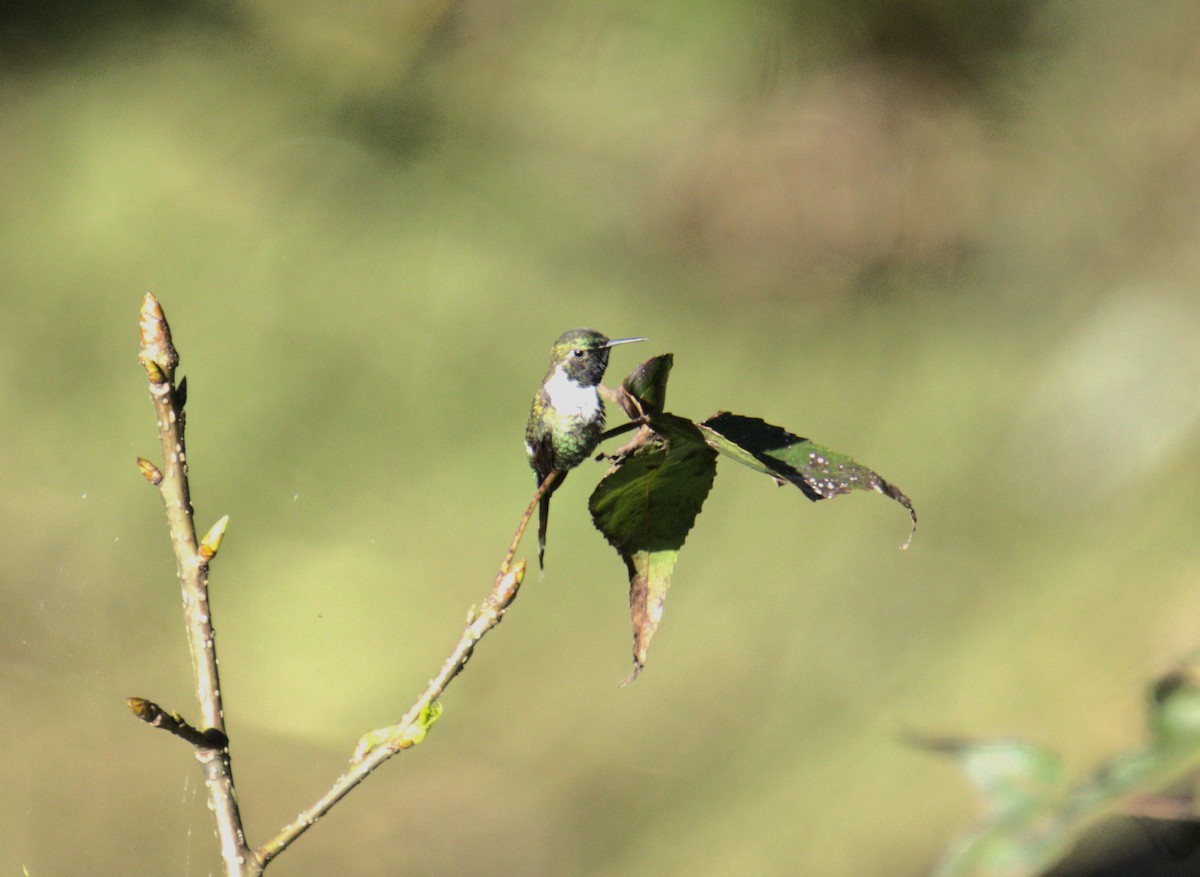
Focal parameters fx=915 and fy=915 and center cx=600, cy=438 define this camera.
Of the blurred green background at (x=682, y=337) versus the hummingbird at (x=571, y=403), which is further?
the blurred green background at (x=682, y=337)

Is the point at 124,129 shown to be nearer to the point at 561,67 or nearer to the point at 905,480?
the point at 561,67

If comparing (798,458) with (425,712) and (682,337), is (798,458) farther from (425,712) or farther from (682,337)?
(682,337)

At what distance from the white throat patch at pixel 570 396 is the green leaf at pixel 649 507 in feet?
0.04

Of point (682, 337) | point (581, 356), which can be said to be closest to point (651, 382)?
point (581, 356)

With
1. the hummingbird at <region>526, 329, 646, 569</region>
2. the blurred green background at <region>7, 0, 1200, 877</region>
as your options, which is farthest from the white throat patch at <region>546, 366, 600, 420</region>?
the blurred green background at <region>7, 0, 1200, 877</region>

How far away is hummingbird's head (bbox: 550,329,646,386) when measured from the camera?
0.64 ft

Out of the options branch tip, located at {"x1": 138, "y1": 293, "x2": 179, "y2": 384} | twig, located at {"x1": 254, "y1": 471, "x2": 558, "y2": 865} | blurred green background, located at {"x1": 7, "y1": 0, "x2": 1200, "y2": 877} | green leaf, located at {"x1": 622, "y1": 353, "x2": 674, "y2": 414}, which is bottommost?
twig, located at {"x1": 254, "y1": 471, "x2": 558, "y2": 865}

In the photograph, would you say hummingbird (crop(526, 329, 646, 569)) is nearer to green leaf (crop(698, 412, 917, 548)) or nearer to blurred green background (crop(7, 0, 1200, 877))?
green leaf (crop(698, 412, 917, 548))

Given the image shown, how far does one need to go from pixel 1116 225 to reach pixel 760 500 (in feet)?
1.16

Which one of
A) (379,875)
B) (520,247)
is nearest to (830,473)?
(520,247)

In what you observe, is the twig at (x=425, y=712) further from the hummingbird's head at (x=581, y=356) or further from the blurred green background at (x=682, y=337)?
the blurred green background at (x=682, y=337)

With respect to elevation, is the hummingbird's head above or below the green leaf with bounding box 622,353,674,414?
above

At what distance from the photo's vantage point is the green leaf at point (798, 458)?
0.18 m

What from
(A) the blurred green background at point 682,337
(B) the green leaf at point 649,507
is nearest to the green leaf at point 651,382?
(B) the green leaf at point 649,507
